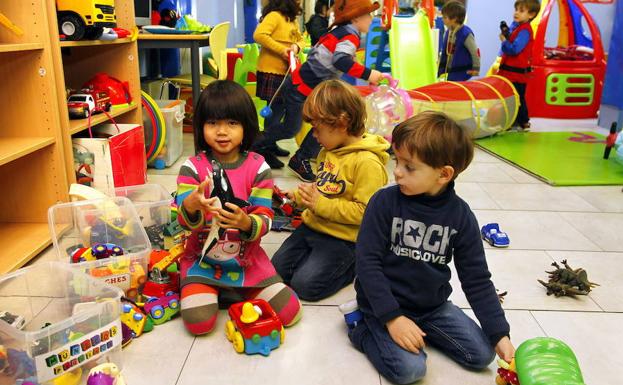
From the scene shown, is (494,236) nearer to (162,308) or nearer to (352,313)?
(352,313)

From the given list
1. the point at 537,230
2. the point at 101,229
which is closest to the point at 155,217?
the point at 101,229

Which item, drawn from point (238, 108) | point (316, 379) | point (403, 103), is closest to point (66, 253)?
point (238, 108)

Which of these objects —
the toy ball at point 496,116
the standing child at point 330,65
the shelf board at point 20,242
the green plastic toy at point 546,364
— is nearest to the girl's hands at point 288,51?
the standing child at point 330,65

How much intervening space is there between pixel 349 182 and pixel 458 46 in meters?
4.08

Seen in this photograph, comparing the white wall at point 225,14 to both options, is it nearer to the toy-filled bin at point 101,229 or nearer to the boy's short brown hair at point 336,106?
the toy-filled bin at point 101,229

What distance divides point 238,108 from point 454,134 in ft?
2.35

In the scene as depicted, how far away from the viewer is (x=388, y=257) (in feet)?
5.45

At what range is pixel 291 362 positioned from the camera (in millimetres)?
1690

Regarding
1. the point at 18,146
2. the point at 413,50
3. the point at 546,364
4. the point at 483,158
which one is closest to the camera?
the point at 546,364

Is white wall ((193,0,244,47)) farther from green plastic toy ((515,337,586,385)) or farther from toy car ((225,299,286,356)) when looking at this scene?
green plastic toy ((515,337,586,385))

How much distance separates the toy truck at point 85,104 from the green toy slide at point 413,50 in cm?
318

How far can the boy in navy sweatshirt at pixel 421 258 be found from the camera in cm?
153

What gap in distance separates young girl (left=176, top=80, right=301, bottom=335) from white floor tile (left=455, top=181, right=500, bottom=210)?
1.69 meters

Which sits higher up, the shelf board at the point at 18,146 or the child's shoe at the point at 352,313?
the shelf board at the point at 18,146
